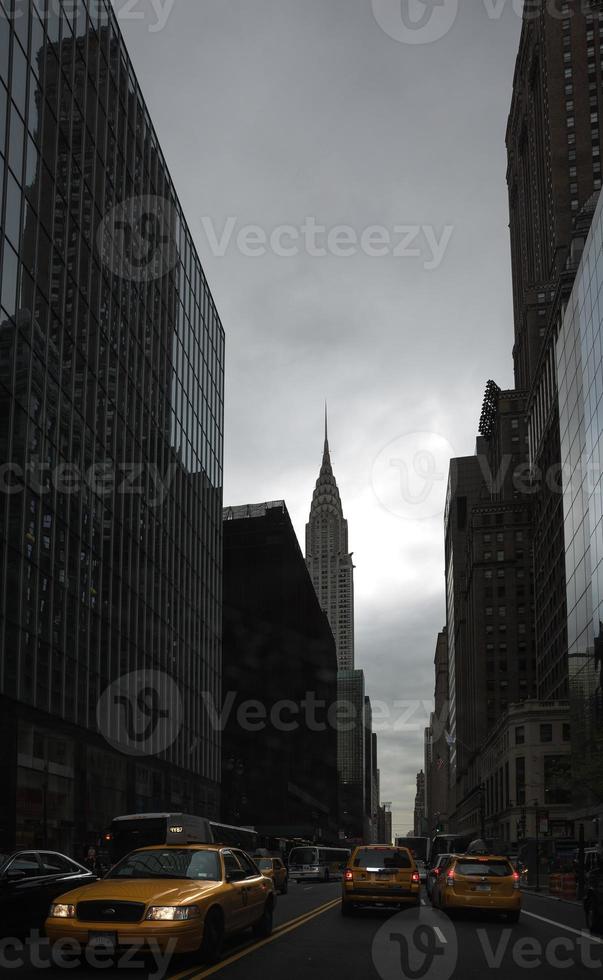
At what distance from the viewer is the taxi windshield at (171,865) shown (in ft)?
44.9

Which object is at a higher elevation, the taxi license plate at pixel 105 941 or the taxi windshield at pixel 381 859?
the taxi license plate at pixel 105 941

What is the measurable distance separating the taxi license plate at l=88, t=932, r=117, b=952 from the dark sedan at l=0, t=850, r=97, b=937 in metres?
4.93

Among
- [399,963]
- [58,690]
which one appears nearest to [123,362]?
[58,690]

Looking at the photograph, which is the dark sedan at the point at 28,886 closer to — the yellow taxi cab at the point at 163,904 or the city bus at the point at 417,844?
the yellow taxi cab at the point at 163,904

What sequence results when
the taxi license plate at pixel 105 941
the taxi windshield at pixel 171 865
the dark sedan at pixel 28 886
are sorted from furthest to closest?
the dark sedan at pixel 28 886
the taxi windshield at pixel 171 865
the taxi license plate at pixel 105 941

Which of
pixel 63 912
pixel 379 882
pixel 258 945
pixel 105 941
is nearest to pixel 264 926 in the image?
pixel 258 945

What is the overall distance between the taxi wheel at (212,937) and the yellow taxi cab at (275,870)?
21.8 m

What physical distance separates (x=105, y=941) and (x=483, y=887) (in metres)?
12.1

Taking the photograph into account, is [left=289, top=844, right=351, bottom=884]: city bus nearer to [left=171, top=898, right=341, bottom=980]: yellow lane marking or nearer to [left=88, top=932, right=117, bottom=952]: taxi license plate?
[left=171, top=898, right=341, bottom=980]: yellow lane marking

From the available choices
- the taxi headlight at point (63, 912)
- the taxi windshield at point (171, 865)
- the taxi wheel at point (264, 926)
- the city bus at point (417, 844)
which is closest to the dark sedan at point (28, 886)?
the taxi windshield at point (171, 865)

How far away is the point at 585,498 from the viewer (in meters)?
70.6

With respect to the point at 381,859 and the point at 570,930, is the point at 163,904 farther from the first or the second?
the point at 381,859

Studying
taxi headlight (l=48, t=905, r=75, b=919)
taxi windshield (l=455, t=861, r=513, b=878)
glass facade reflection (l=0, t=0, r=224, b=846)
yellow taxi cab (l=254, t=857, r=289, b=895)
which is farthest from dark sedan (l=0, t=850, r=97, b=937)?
yellow taxi cab (l=254, t=857, r=289, b=895)

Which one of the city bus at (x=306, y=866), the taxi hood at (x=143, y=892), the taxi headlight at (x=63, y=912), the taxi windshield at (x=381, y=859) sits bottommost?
the city bus at (x=306, y=866)
